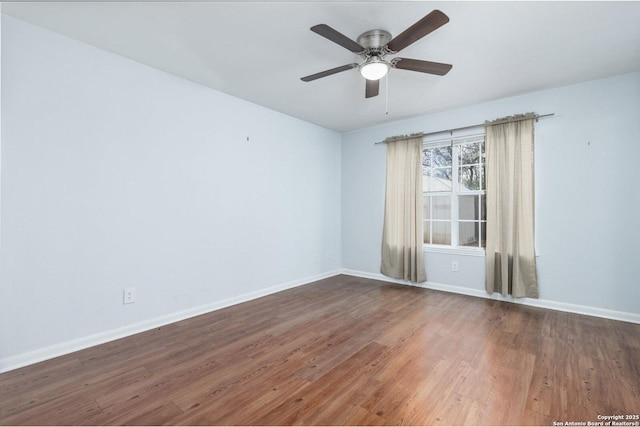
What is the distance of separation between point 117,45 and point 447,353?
3871 mm

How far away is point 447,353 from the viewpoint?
240cm

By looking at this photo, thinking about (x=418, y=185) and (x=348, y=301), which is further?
(x=418, y=185)

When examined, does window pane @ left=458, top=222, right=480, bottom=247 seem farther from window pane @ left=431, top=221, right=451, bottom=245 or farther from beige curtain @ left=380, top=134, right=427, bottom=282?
beige curtain @ left=380, top=134, right=427, bottom=282

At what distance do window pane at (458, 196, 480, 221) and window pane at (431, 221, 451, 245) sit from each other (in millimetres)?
257

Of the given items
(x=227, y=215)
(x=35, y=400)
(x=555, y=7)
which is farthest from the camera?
(x=227, y=215)

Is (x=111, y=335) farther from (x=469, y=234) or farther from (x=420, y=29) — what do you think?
(x=469, y=234)

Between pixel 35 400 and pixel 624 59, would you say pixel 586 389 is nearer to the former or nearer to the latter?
pixel 624 59

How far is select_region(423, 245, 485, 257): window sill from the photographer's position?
3990 millimetres

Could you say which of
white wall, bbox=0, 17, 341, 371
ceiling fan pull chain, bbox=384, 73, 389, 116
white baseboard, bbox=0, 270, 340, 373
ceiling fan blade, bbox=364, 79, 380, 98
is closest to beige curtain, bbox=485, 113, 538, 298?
ceiling fan pull chain, bbox=384, 73, 389, 116

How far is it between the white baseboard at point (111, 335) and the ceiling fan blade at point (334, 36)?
2.99 m

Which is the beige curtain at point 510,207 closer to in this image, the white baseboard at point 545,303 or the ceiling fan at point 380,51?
the white baseboard at point 545,303

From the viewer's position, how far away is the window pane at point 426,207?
177 inches

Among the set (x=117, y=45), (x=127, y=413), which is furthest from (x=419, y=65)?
(x=127, y=413)

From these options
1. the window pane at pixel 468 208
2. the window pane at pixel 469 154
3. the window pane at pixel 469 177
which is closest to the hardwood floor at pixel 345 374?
the window pane at pixel 468 208
